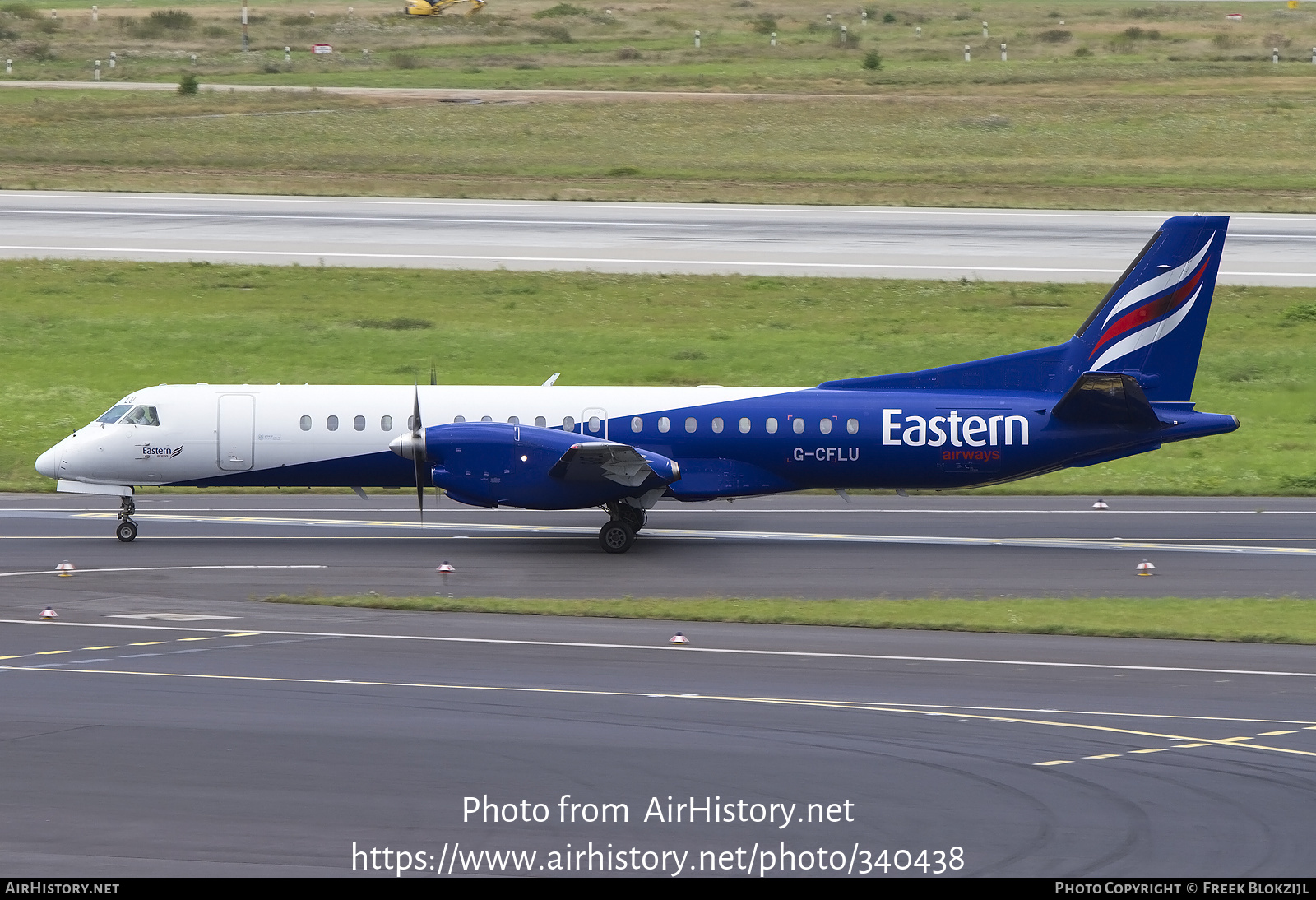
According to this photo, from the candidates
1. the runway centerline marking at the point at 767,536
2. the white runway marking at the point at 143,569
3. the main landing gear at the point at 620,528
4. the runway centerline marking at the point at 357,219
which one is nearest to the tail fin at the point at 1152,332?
the runway centerline marking at the point at 767,536

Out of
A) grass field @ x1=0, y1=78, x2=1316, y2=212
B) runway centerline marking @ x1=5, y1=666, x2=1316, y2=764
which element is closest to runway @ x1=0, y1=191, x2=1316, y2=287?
grass field @ x1=0, y1=78, x2=1316, y2=212

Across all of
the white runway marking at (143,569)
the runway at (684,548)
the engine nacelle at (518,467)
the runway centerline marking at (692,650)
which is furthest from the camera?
the engine nacelle at (518,467)

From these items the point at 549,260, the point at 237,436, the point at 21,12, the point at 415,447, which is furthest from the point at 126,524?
the point at 21,12

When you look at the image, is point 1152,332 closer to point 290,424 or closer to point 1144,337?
point 1144,337

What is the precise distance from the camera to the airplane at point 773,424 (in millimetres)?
26906

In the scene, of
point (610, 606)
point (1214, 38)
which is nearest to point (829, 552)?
point (610, 606)

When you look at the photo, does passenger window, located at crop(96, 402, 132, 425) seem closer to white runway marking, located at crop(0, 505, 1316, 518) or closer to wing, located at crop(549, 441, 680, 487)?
white runway marking, located at crop(0, 505, 1316, 518)

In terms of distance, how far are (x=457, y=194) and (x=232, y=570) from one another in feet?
119

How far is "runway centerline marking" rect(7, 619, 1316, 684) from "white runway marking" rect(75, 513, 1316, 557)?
7.53 m

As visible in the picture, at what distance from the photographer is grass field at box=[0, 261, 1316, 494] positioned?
39.2 m

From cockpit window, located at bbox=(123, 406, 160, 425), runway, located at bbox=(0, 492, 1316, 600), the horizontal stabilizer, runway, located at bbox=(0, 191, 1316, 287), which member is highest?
runway, located at bbox=(0, 191, 1316, 287)

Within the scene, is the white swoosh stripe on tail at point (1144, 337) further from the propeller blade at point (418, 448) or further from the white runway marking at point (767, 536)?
the propeller blade at point (418, 448)

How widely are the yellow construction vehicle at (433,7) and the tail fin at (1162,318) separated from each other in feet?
314

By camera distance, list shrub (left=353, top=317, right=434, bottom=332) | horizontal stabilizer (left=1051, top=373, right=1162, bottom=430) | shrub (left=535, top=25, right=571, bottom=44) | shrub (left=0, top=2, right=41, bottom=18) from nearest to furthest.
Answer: horizontal stabilizer (left=1051, top=373, right=1162, bottom=430) → shrub (left=353, top=317, right=434, bottom=332) → shrub (left=535, top=25, right=571, bottom=44) → shrub (left=0, top=2, right=41, bottom=18)
